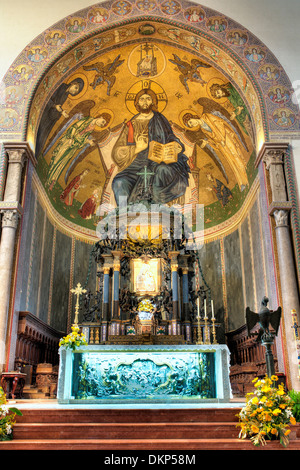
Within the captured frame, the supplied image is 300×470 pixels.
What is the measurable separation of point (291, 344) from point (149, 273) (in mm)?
6328

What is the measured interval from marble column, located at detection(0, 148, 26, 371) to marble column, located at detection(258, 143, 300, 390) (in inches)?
251

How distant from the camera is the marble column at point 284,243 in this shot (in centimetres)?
979

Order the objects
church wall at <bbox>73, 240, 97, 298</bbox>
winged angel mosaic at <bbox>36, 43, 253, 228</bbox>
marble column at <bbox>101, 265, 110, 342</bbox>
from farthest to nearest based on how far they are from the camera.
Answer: church wall at <bbox>73, 240, 97, 298</bbox>
winged angel mosaic at <bbox>36, 43, 253, 228</bbox>
marble column at <bbox>101, 265, 110, 342</bbox>

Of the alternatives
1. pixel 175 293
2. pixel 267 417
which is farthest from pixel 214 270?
pixel 267 417

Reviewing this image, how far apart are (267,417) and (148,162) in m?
13.0

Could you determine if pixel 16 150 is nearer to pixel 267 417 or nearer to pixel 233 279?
pixel 233 279

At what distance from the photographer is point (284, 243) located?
10695mm

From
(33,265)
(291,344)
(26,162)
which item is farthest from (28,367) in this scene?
(291,344)

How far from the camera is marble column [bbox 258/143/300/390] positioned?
9785mm

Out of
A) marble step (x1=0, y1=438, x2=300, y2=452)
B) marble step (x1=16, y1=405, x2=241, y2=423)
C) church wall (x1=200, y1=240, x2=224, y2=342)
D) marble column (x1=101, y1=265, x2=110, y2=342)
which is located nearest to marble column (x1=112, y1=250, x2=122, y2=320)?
marble column (x1=101, y1=265, x2=110, y2=342)

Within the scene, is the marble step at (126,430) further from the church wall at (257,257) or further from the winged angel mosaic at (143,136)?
the winged angel mosaic at (143,136)

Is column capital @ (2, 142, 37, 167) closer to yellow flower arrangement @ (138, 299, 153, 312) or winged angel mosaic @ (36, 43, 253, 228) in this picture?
winged angel mosaic @ (36, 43, 253, 228)

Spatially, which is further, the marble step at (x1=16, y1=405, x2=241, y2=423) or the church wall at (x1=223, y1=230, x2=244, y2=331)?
the church wall at (x1=223, y1=230, x2=244, y2=331)
